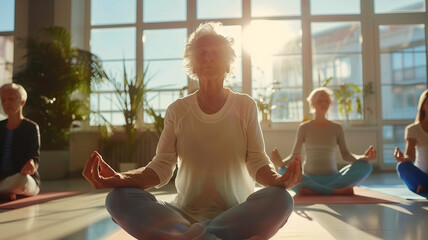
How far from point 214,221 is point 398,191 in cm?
280

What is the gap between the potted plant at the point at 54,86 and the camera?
17.7ft

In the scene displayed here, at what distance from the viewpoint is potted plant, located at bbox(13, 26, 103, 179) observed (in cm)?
541

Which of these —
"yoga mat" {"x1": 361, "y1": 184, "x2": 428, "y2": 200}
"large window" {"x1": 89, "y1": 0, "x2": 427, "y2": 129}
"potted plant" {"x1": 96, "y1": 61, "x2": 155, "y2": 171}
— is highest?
"large window" {"x1": 89, "y1": 0, "x2": 427, "y2": 129}

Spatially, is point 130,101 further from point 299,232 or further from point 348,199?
point 299,232

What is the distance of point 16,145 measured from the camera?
3.33 metres

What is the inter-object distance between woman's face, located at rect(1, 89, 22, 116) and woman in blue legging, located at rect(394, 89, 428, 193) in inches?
120

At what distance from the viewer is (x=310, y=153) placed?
3658mm

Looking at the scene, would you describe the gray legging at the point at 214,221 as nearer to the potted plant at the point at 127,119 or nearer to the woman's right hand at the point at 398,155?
the woman's right hand at the point at 398,155

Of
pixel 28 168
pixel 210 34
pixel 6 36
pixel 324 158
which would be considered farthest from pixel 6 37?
pixel 210 34

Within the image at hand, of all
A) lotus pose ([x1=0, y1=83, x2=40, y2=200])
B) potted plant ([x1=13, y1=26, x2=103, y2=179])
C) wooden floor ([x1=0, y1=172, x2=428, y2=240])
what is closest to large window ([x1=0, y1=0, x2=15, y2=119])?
potted plant ([x1=13, y1=26, x2=103, y2=179])

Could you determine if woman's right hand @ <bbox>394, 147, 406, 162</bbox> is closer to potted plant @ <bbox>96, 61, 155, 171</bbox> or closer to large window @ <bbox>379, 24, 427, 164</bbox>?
potted plant @ <bbox>96, 61, 155, 171</bbox>

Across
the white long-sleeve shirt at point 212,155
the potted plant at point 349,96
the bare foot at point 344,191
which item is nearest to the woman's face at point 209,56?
the white long-sleeve shirt at point 212,155

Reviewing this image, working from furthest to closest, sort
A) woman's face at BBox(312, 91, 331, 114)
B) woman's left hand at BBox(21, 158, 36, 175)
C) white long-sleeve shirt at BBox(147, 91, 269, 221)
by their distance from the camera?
woman's face at BBox(312, 91, 331, 114) < woman's left hand at BBox(21, 158, 36, 175) < white long-sleeve shirt at BBox(147, 91, 269, 221)

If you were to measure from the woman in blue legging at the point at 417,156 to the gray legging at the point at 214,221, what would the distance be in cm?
206
